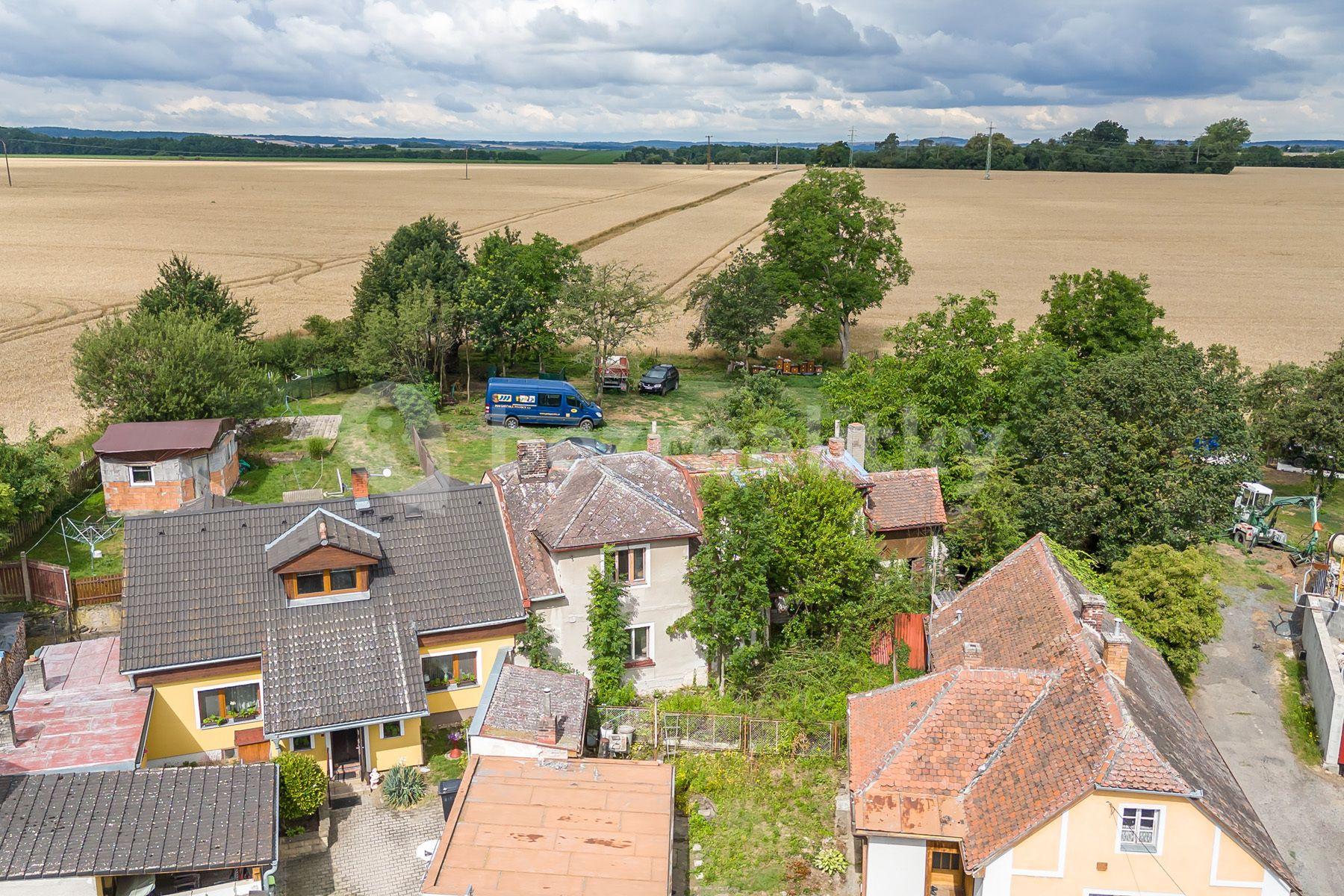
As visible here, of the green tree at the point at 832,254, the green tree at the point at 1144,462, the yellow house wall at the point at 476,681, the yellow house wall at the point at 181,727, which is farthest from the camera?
the green tree at the point at 832,254

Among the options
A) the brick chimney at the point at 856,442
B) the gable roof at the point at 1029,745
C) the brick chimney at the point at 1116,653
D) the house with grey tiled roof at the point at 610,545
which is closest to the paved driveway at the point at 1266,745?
the gable roof at the point at 1029,745

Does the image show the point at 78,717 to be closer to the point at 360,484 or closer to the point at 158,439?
the point at 360,484

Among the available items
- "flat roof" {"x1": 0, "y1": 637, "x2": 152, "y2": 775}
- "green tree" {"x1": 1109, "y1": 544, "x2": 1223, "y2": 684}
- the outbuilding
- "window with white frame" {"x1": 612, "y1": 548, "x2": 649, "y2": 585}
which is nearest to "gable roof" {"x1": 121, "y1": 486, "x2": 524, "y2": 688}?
"flat roof" {"x1": 0, "y1": 637, "x2": 152, "y2": 775}

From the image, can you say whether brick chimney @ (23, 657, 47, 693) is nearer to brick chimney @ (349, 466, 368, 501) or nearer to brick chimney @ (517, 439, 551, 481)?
brick chimney @ (349, 466, 368, 501)

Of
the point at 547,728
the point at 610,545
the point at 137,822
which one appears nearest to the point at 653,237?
the point at 610,545

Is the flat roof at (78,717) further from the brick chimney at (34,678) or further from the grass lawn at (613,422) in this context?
the grass lawn at (613,422)

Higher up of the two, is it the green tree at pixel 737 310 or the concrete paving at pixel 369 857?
the green tree at pixel 737 310
